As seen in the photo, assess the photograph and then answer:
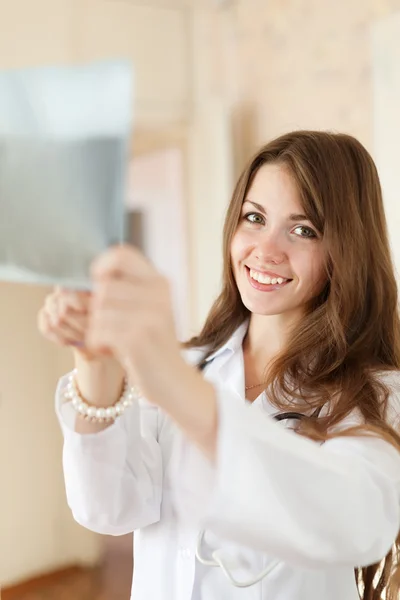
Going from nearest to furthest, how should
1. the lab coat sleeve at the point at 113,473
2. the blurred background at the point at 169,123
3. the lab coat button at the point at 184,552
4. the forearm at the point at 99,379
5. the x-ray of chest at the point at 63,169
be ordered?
the x-ray of chest at the point at 63,169 < the forearm at the point at 99,379 < the lab coat sleeve at the point at 113,473 < the lab coat button at the point at 184,552 < the blurred background at the point at 169,123

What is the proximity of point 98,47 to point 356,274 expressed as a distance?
1745 mm

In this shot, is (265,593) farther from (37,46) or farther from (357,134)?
(37,46)

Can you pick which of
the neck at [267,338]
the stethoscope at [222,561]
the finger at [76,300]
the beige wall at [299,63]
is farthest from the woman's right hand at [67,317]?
the beige wall at [299,63]

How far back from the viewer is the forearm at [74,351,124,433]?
0.75 metres

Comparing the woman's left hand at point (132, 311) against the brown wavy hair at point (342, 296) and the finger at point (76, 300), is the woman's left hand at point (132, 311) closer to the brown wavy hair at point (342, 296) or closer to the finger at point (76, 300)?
the finger at point (76, 300)

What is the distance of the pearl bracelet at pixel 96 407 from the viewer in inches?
31.6

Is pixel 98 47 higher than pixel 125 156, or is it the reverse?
pixel 98 47

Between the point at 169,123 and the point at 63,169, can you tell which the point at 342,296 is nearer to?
the point at 63,169

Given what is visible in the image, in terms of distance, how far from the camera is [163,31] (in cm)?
266

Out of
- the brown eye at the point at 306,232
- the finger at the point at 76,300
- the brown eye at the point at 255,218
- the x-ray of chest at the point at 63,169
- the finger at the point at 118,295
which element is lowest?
the finger at the point at 76,300

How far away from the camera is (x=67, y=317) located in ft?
2.13

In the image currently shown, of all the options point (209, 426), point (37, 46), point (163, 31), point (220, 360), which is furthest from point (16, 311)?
point (209, 426)

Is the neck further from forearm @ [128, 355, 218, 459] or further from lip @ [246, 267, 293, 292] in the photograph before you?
forearm @ [128, 355, 218, 459]

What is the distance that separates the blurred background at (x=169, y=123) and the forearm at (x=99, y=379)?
5.41ft
